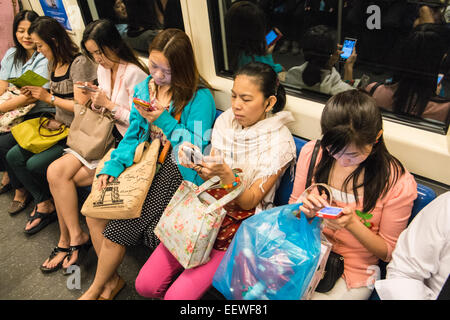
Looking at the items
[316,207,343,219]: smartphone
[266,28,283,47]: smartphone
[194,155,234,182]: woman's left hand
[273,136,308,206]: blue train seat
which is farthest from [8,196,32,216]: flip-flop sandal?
[316,207,343,219]: smartphone

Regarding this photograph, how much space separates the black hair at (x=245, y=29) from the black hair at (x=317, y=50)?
342mm

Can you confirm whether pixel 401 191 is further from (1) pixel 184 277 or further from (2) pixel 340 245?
(1) pixel 184 277

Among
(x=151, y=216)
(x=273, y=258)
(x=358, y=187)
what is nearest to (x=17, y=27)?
(x=151, y=216)

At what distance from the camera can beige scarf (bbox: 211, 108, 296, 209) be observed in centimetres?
167

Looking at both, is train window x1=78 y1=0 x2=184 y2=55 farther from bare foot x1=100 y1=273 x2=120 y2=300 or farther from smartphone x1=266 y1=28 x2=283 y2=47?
bare foot x1=100 y1=273 x2=120 y2=300

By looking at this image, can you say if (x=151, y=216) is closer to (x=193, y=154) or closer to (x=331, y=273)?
(x=193, y=154)

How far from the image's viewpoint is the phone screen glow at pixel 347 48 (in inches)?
72.8

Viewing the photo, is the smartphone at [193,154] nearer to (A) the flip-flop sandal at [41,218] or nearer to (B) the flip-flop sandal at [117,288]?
(B) the flip-flop sandal at [117,288]

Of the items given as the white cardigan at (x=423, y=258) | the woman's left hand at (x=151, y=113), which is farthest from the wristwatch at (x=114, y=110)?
the white cardigan at (x=423, y=258)

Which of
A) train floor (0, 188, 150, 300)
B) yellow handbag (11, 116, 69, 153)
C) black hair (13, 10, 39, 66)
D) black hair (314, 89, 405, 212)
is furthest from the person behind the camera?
black hair (13, 10, 39, 66)

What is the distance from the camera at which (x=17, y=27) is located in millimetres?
2988

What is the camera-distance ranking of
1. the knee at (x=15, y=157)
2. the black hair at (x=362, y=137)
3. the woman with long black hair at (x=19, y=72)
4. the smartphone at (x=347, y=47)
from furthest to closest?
the woman with long black hair at (x=19, y=72)
the knee at (x=15, y=157)
the smartphone at (x=347, y=47)
the black hair at (x=362, y=137)

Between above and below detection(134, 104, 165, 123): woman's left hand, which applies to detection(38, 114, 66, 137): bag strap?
below

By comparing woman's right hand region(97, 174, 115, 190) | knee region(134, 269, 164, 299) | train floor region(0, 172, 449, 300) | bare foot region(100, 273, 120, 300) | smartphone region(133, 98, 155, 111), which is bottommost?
train floor region(0, 172, 449, 300)
